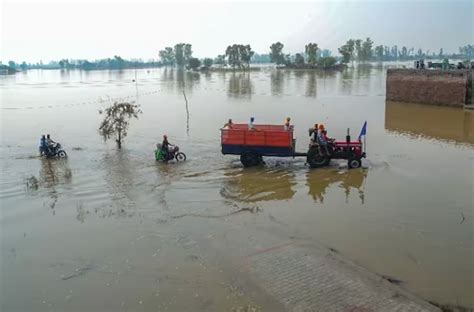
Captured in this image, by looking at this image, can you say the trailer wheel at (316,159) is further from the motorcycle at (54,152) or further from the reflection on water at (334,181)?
the motorcycle at (54,152)

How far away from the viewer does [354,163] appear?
16219mm

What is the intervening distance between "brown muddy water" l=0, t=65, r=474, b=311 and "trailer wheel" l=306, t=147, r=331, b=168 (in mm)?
493

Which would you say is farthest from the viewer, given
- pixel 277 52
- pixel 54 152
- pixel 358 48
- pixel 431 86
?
pixel 358 48

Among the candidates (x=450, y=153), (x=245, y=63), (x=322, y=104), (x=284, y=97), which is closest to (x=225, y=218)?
(x=450, y=153)

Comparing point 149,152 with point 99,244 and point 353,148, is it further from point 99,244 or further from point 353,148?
point 99,244

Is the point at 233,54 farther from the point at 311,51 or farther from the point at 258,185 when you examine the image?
the point at 258,185

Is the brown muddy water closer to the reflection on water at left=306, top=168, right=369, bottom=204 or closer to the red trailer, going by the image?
the reflection on water at left=306, top=168, right=369, bottom=204

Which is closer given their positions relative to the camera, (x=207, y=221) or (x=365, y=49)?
(x=207, y=221)

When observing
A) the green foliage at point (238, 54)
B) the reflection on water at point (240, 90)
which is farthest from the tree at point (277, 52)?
the reflection on water at point (240, 90)

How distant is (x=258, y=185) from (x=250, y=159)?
2.14m

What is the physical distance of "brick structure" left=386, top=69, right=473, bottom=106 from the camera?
3306cm

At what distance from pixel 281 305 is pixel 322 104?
112 feet

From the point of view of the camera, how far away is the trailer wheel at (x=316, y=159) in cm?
1625

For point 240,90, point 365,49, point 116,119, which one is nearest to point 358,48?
point 365,49
